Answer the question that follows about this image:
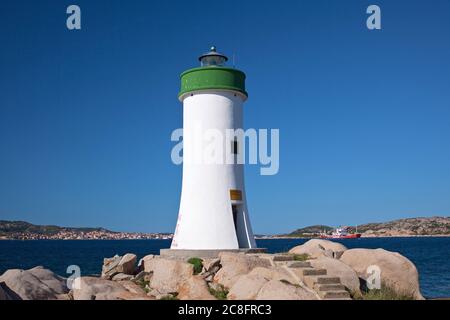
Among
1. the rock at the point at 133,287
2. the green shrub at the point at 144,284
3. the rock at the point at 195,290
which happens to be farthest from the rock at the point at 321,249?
the rock at the point at 133,287

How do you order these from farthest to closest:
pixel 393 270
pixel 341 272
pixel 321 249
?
pixel 321 249 < pixel 393 270 < pixel 341 272

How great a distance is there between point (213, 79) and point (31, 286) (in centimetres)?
1059

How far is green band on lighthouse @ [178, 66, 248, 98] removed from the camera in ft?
62.4

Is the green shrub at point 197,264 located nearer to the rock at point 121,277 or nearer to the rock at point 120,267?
the rock at point 121,277

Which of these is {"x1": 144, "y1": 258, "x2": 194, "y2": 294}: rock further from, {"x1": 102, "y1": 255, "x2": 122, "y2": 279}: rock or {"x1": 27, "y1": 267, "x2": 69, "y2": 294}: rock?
{"x1": 27, "y1": 267, "x2": 69, "y2": 294}: rock

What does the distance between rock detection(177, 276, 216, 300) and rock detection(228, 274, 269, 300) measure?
725 millimetres

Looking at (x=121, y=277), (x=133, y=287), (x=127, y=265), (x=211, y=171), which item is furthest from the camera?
(x=127, y=265)

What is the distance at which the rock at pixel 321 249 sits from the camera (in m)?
17.7

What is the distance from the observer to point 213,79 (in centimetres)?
1906

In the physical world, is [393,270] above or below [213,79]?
below

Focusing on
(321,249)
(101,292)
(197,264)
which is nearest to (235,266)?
(197,264)

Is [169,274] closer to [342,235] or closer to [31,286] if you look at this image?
[31,286]
